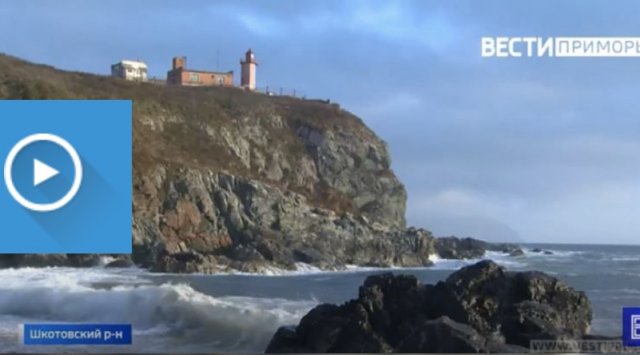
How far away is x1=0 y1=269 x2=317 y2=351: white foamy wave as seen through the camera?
360 cm

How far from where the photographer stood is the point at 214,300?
154 inches

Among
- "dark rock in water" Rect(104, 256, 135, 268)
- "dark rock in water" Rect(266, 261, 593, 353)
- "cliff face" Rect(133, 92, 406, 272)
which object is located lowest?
"dark rock in water" Rect(266, 261, 593, 353)

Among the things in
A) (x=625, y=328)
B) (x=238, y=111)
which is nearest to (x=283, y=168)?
(x=238, y=111)

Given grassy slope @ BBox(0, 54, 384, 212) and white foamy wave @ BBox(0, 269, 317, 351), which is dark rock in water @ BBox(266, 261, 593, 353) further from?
grassy slope @ BBox(0, 54, 384, 212)

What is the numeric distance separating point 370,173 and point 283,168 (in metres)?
0.41

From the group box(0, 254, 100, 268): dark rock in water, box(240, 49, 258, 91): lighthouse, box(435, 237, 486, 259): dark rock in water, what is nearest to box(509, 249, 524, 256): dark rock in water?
box(435, 237, 486, 259): dark rock in water

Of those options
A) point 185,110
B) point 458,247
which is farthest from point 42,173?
point 458,247

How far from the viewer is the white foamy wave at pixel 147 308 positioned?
11.8ft

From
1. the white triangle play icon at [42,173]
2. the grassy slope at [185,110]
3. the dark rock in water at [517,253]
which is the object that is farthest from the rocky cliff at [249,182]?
the white triangle play icon at [42,173]

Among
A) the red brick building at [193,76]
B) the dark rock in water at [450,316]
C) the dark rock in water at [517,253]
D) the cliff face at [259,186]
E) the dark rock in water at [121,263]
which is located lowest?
the dark rock in water at [450,316]

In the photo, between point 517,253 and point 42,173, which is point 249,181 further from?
point 517,253

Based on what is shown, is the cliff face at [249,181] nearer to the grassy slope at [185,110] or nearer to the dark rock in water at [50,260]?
the grassy slope at [185,110]

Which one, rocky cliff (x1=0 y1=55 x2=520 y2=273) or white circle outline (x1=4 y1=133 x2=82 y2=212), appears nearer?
white circle outline (x1=4 y1=133 x2=82 y2=212)
